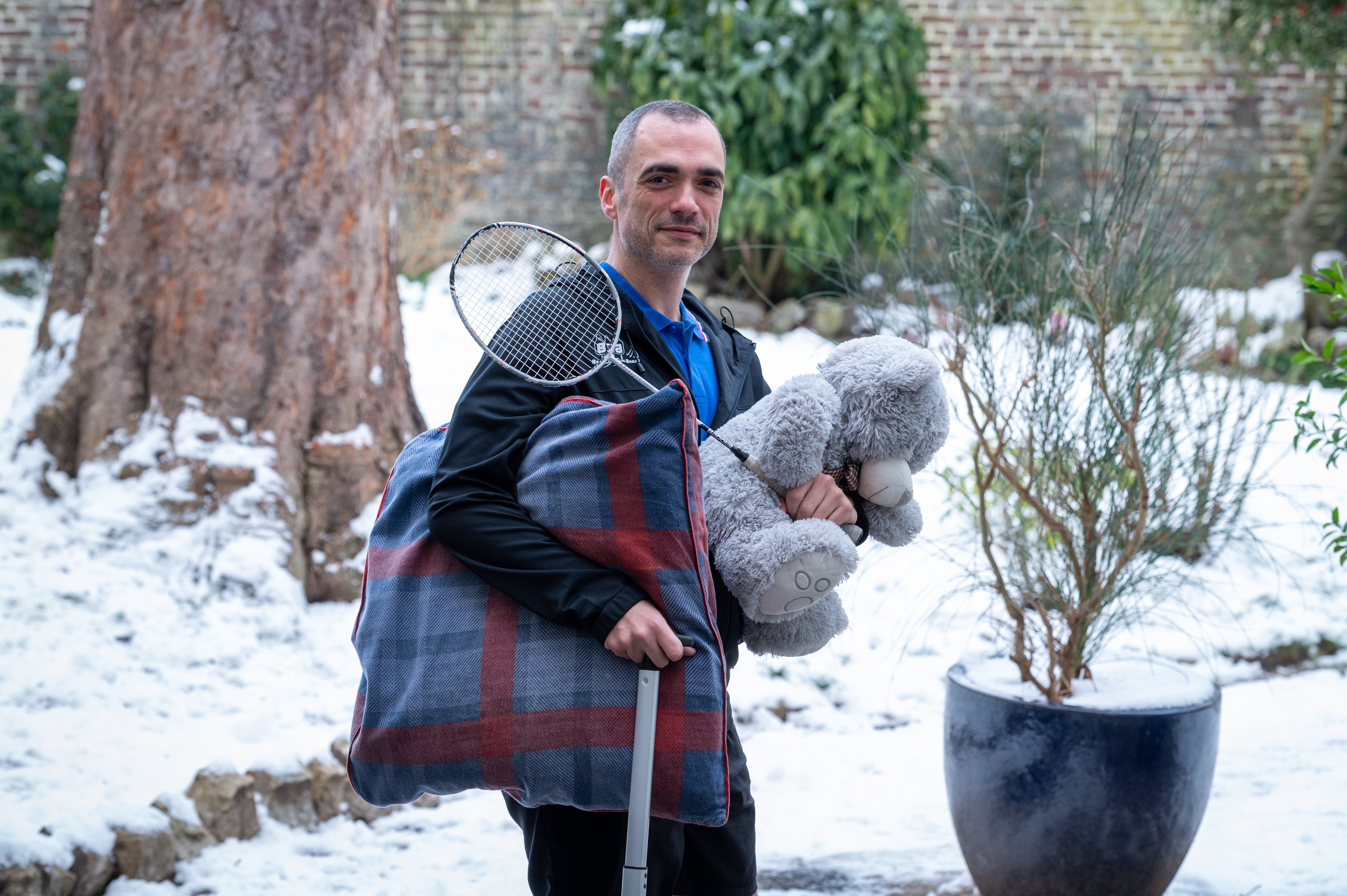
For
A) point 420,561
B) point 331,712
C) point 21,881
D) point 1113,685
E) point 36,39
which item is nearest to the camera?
point 420,561

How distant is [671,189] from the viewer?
1634mm

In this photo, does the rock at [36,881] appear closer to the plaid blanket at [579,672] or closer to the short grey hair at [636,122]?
the plaid blanket at [579,672]

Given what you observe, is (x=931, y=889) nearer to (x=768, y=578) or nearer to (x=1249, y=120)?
(x=768, y=578)

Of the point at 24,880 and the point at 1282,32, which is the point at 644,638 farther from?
the point at 1282,32

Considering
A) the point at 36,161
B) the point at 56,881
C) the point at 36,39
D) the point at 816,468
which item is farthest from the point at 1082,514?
the point at 36,39

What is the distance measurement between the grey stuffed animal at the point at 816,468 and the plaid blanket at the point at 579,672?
10 centimetres

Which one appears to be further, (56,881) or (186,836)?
(186,836)

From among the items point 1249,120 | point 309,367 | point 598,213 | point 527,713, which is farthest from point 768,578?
point 1249,120

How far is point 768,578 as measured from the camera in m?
1.48

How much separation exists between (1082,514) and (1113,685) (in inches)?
17.0

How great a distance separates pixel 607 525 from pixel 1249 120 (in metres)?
8.69

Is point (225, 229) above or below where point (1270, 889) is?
above

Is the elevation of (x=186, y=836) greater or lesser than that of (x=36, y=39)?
lesser

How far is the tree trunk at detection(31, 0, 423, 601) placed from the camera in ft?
11.9
